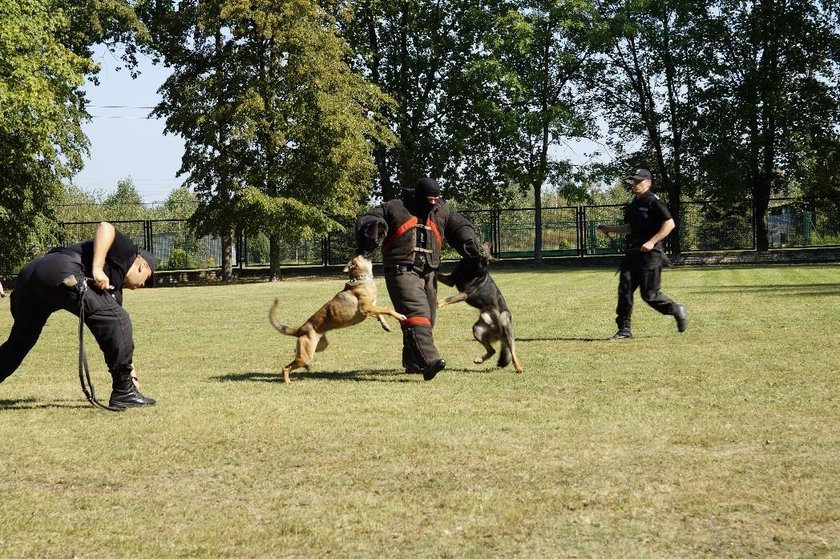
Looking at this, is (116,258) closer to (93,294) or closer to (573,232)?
(93,294)

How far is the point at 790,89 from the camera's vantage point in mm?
43031

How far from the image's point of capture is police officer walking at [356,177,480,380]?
31.5 ft

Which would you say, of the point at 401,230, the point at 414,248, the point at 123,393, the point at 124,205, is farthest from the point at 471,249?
the point at 124,205

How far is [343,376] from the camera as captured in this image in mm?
10164

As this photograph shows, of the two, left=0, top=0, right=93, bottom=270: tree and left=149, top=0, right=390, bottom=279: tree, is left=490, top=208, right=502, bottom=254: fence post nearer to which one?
left=149, top=0, right=390, bottom=279: tree

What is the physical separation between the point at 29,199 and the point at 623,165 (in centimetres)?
2544

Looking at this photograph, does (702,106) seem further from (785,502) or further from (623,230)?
(785,502)

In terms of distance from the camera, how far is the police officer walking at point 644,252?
1279 centimetres

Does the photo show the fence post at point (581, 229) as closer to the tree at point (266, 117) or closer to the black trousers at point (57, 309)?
the tree at point (266, 117)

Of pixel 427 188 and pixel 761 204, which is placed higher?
pixel 761 204

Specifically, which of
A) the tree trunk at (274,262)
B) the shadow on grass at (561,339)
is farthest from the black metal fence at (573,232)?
the shadow on grass at (561,339)

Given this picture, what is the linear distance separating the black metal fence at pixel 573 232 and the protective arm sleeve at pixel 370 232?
35.0 metres

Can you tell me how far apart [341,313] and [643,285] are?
4834mm

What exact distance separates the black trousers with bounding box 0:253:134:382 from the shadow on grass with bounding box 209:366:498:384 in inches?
77.8
